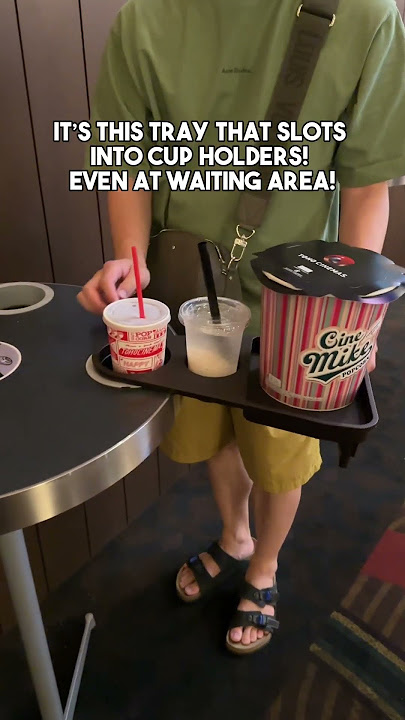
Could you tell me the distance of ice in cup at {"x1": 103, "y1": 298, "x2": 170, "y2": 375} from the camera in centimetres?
68

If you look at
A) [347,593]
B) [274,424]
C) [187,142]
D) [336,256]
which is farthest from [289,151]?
[347,593]

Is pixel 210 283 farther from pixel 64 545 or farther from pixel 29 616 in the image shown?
pixel 64 545

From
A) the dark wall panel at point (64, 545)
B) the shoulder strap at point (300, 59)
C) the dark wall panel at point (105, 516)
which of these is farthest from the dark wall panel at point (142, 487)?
the shoulder strap at point (300, 59)

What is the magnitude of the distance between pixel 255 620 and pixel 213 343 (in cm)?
72

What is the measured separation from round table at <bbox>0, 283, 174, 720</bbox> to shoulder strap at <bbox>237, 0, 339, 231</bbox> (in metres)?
0.40

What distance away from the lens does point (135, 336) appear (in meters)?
0.68

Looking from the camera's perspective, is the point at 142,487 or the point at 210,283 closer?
the point at 210,283

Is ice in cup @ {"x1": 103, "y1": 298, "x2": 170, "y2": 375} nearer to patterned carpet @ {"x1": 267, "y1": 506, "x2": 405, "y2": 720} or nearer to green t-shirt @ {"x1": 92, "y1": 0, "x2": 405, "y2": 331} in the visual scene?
green t-shirt @ {"x1": 92, "y1": 0, "x2": 405, "y2": 331}

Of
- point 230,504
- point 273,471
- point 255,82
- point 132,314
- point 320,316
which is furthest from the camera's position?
point 230,504

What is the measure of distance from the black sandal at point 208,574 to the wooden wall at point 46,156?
0.29 meters

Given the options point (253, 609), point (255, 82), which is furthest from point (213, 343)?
point (253, 609)

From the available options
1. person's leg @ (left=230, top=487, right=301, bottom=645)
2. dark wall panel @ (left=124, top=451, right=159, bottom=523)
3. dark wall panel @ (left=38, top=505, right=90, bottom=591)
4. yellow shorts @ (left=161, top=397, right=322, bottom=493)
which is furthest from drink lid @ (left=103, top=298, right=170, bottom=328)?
dark wall panel @ (left=124, top=451, right=159, bottom=523)

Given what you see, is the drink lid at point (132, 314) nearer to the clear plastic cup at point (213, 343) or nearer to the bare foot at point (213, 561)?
the clear plastic cup at point (213, 343)

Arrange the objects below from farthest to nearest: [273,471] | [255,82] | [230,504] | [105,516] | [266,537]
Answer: [105,516] < [230,504] < [266,537] < [273,471] < [255,82]
